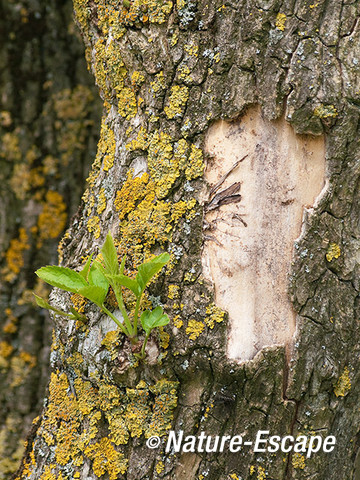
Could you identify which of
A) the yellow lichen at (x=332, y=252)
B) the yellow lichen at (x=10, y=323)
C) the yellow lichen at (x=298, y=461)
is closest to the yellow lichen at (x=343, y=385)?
the yellow lichen at (x=298, y=461)

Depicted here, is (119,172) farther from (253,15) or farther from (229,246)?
(253,15)

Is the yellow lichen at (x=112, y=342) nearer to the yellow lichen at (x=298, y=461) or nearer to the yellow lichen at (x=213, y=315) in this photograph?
the yellow lichen at (x=213, y=315)

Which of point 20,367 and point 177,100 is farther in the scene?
point 20,367

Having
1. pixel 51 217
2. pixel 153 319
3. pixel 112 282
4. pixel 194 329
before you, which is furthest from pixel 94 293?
pixel 51 217

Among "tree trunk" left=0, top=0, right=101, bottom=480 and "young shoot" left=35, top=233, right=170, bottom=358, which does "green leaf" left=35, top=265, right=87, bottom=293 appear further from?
"tree trunk" left=0, top=0, right=101, bottom=480

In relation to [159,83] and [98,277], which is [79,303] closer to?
[98,277]

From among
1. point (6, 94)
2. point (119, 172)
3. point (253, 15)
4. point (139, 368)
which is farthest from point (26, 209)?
point (253, 15)
